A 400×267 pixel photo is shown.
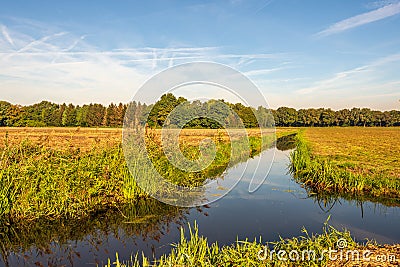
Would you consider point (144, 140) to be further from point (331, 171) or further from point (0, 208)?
point (331, 171)

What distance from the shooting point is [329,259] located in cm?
461

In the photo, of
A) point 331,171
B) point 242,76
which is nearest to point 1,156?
point 242,76

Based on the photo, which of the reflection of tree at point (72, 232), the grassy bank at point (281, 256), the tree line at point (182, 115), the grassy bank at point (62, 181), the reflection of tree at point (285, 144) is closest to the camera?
the grassy bank at point (281, 256)

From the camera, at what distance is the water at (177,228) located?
590 centimetres

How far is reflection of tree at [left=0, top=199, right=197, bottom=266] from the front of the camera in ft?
19.2

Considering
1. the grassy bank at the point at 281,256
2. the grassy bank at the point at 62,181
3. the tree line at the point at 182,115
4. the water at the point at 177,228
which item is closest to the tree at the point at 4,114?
the tree line at the point at 182,115

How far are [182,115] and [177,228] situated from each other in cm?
316

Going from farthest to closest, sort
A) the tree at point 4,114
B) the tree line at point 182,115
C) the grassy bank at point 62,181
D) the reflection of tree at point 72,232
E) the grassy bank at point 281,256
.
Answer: the tree at point 4,114 → the tree line at point 182,115 → the grassy bank at point 62,181 → the reflection of tree at point 72,232 → the grassy bank at point 281,256

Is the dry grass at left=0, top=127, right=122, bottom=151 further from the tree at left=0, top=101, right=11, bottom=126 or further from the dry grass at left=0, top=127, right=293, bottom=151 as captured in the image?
the tree at left=0, top=101, right=11, bottom=126

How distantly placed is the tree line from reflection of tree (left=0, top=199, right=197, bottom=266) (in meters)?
2.61

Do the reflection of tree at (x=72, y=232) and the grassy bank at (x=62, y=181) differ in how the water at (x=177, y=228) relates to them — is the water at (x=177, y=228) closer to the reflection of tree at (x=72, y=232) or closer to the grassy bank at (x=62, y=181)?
the reflection of tree at (x=72, y=232)

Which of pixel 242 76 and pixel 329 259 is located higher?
pixel 242 76

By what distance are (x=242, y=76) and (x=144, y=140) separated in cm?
429

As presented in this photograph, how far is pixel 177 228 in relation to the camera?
7125 millimetres
